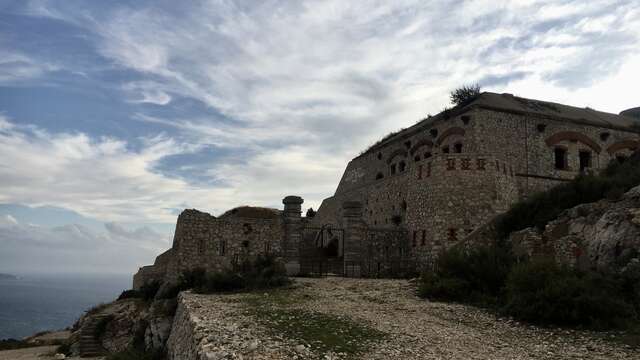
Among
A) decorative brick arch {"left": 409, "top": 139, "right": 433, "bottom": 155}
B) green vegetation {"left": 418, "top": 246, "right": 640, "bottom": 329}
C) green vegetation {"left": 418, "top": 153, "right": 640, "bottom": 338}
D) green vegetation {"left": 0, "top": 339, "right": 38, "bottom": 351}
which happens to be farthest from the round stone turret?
green vegetation {"left": 0, "top": 339, "right": 38, "bottom": 351}

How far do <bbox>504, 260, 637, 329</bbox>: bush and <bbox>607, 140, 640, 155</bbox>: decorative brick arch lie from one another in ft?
73.7

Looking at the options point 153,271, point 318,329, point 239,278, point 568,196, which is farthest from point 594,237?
point 153,271

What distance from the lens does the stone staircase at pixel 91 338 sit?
2559 cm

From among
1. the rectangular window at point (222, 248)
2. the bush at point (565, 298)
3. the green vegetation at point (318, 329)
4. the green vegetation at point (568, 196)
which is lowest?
the green vegetation at point (318, 329)

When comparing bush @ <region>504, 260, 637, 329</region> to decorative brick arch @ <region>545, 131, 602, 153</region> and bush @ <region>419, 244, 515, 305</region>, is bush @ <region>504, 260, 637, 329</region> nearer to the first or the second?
bush @ <region>419, 244, 515, 305</region>

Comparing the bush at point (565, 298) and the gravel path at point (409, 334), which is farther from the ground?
the bush at point (565, 298)

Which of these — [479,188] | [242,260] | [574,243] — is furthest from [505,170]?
[242,260]

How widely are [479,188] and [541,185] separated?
22.4ft

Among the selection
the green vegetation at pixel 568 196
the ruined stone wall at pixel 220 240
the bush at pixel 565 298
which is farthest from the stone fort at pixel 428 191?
the bush at pixel 565 298

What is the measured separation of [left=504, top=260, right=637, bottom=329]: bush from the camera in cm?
1332

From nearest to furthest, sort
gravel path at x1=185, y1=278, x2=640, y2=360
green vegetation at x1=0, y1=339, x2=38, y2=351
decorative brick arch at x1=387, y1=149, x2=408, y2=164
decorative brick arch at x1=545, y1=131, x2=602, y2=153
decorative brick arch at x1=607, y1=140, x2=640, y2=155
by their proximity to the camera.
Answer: gravel path at x1=185, y1=278, x2=640, y2=360
green vegetation at x1=0, y1=339, x2=38, y2=351
decorative brick arch at x1=545, y1=131, x2=602, y2=153
decorative brick arch at x1=607, y1=140, x2=640, y2=155
decorative brick arch at x1=387, y1=149, x2=408, y2=164

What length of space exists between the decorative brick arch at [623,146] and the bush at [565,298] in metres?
22.5

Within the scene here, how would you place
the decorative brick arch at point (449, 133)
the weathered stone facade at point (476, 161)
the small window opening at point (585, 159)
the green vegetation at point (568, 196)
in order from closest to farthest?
the green vegetation at point (568, 196) → the weathered stone facade at point (476, 161) → the decorative brick arch at point (449, 133) → the small window opening at point (585, 159)

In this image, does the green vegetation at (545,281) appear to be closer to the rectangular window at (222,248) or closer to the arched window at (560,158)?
the arched window at (560,158)
